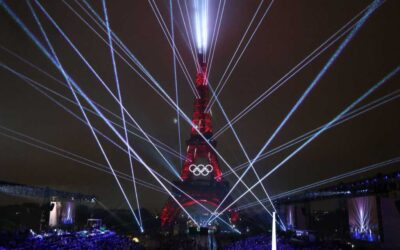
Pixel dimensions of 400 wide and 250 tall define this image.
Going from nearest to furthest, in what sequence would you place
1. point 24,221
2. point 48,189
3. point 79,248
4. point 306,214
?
1. point 79,248
2. point 48,189
3. point 306,214
4. point 24,221

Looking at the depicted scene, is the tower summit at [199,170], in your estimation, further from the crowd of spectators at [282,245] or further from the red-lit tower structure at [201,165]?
the crowd of spectators at [282,245]

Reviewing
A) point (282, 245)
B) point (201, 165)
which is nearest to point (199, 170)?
point (201, 165)

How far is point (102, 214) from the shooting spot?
75062 millimetres

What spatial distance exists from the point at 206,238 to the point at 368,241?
9968 mm

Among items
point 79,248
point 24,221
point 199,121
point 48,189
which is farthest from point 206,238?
point 24,221

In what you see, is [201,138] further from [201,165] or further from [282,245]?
[282,245]

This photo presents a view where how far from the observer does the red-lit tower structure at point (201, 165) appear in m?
50.2

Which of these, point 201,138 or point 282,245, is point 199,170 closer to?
point 201,138

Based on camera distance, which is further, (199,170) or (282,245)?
(199,170)

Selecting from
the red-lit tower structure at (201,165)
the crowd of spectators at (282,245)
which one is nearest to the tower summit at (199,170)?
the red-lit tower structure at (201,165)

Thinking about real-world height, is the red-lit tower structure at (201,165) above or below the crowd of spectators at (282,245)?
above

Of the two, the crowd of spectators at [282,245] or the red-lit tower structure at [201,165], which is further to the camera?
the red-lit tower structure at [201,165]

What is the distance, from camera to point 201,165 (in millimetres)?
51594

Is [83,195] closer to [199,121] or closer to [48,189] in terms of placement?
[48,189]
